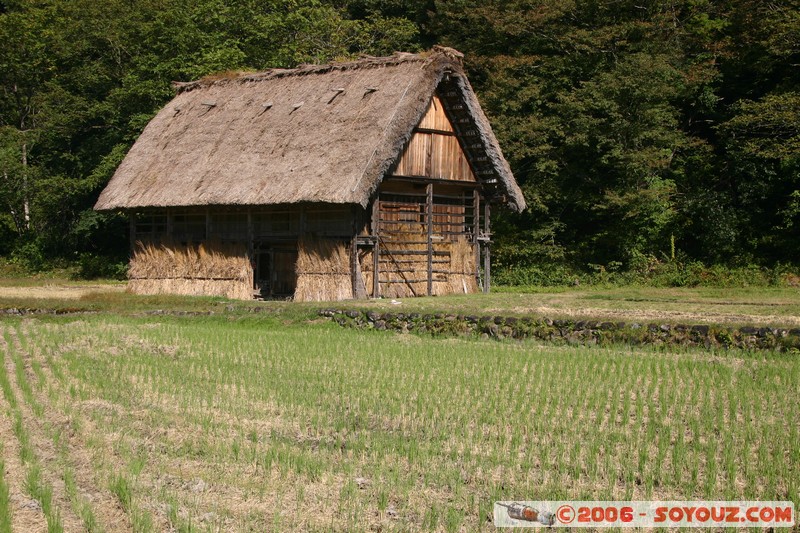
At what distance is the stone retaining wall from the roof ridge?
958cm

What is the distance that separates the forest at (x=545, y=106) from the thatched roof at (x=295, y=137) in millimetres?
4734

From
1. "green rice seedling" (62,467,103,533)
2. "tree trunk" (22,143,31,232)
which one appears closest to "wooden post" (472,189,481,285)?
"tree trunk" (22,143,31,232)

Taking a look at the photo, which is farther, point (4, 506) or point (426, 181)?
point (426, 181)

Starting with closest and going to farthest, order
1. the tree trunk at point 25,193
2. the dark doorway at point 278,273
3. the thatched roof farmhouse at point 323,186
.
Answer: the thatched roof farmhouse at point 323,186
the dark doorway at point 278,273
the tree trunk at point 25,193

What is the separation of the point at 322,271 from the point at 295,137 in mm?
3972

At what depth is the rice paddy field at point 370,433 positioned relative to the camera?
623 cm

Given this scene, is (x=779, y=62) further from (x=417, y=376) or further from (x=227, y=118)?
(x=417, y=376)

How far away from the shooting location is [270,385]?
35.9ft

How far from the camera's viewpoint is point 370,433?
8.34m

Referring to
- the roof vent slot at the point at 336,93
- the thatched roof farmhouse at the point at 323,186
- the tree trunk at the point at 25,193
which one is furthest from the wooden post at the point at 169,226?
the tree trunk at the point at 25,193

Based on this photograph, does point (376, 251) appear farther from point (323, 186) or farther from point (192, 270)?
point (192, 270)

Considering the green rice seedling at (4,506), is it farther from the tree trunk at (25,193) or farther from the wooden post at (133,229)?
the tree trunk at (25,193)

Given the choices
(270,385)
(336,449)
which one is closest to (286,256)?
(270,385)

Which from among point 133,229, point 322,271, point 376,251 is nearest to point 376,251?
point 376,251
